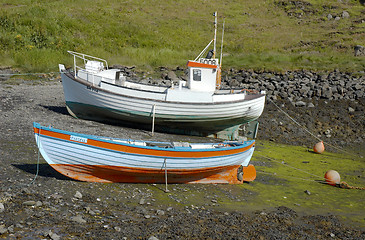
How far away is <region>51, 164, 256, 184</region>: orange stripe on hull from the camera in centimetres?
1238

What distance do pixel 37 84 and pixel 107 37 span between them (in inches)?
549

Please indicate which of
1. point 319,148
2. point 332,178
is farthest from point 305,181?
point 319,148

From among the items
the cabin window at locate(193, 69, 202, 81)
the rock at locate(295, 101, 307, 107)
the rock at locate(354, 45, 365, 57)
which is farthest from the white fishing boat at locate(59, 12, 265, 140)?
the rock at locate(354, 45, 365, 57)

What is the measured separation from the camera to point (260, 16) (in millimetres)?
58062

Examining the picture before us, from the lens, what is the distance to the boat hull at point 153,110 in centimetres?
1902

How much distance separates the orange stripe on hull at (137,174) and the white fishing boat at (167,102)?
549 centimetres

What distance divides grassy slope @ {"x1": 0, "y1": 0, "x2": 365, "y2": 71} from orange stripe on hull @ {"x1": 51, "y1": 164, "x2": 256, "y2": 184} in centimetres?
1914

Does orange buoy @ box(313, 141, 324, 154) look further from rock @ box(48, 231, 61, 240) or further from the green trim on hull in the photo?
rock @ box(48, 231, 61, 240)

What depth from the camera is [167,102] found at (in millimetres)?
18922

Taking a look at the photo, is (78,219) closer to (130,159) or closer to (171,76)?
(130,159)

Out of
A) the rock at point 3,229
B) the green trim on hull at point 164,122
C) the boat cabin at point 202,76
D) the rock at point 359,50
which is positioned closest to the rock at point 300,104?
the green trim on hull at point 164,122

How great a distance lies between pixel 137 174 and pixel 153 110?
6440 mm

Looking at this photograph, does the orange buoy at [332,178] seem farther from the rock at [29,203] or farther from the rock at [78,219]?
the rock at [29,203]

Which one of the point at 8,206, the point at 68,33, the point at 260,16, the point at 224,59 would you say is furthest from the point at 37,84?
the point at 260,16
